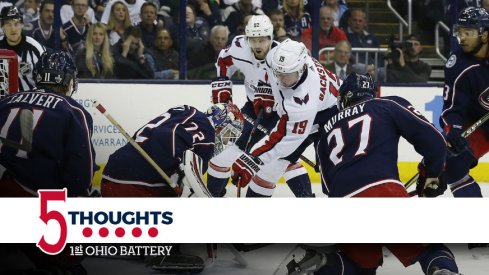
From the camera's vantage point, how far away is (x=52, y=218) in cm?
387

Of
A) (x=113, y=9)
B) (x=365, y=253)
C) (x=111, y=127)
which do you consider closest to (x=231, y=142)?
(x=111, y=127)

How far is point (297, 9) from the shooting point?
7527mm

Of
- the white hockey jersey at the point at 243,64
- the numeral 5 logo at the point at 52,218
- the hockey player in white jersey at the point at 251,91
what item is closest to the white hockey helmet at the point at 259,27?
the hockey player in white jersey at the point at 251,91

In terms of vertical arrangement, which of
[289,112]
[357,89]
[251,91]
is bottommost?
[251,91]

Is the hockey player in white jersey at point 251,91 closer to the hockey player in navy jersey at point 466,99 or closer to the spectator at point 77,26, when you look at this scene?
the hockey player in navy jersey at point 466,99

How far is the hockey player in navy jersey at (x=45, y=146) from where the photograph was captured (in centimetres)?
464

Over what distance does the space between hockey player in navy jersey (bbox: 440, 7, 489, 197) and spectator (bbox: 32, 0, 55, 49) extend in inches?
→ 95.3

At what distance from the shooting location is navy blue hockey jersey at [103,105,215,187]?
4957mm

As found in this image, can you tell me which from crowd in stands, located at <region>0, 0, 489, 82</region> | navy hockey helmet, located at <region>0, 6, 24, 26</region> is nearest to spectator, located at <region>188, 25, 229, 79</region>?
crowd in stands, located at <region>0, 0, 489, 82</region>

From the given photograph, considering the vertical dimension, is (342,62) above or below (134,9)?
below

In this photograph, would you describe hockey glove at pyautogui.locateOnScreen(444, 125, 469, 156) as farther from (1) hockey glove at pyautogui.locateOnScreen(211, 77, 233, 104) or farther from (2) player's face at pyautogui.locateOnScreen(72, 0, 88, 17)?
(2) player's face at pyautogui.locateOnScreen(72, 0, 88, 17)

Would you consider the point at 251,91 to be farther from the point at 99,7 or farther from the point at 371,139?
the point at 371,139

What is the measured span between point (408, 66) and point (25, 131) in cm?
340

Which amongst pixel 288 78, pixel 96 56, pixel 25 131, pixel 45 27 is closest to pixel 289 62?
pixel 288 78
